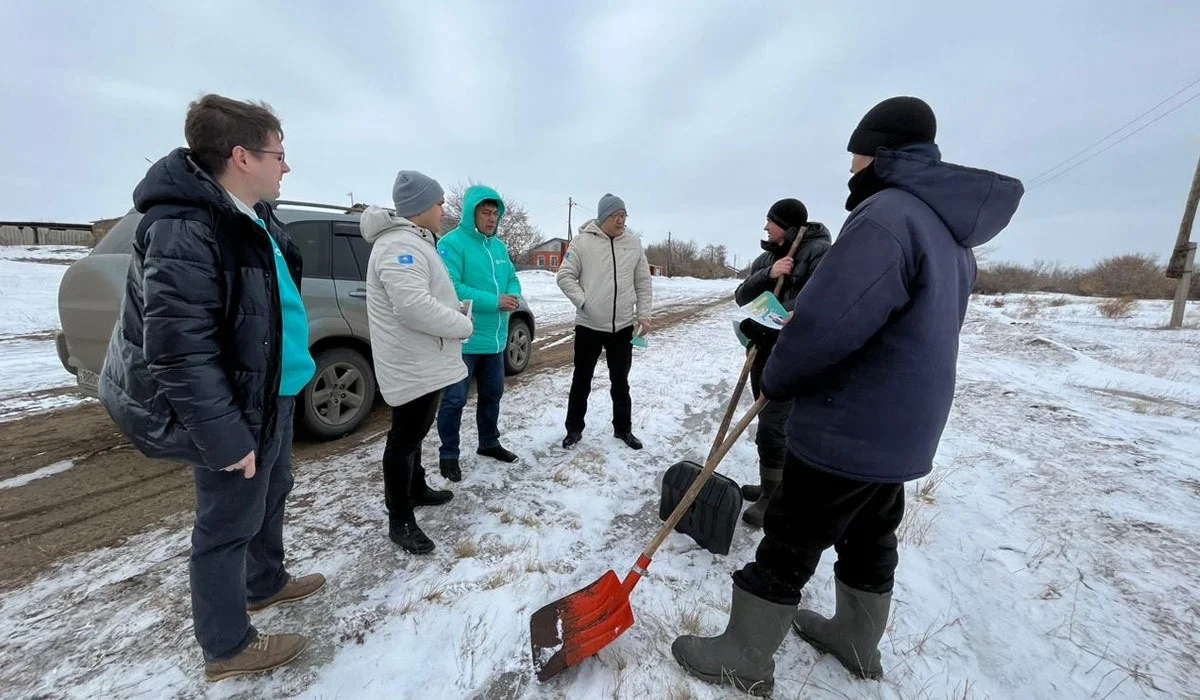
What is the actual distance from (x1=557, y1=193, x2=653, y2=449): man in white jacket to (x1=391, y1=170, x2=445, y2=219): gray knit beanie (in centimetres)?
142

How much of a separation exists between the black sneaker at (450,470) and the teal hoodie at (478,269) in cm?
80

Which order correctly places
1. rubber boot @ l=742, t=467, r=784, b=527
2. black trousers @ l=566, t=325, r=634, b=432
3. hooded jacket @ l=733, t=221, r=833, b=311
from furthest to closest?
black trousers @ l=566, t=325, r=634, b=432 → rubber boot @ l=742, t=467, r=784, b=527 → hooded jacket @ l=733, t=221, r=833, b=311

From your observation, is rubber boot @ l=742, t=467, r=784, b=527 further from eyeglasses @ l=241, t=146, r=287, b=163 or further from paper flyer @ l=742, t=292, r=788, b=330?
eyeglasses @ l=241, t=146, r=287, b=163

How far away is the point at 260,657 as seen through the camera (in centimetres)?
174

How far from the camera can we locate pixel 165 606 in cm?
206

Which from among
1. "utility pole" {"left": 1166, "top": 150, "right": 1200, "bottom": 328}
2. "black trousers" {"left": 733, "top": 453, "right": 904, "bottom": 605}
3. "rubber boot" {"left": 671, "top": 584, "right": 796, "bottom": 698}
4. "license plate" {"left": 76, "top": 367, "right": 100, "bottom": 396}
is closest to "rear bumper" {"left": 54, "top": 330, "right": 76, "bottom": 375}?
"license plate" {"left": 76, "top": 367, "right": 100, "bottom": 396}

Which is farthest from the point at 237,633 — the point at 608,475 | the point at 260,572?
the point at 608,475

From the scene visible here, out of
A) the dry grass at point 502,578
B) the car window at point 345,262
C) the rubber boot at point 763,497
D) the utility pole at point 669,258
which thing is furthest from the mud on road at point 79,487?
the utility pole at point 669,258

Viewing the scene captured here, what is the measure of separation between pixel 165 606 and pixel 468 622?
136 cm

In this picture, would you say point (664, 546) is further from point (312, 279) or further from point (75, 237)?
point (75, 237)

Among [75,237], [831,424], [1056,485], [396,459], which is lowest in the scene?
[1056,485]

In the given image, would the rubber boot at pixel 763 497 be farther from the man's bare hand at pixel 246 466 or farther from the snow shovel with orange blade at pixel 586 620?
the man's bare hand at pixel 246 466

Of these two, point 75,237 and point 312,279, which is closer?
point 312,279

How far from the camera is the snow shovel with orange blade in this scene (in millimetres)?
1744
